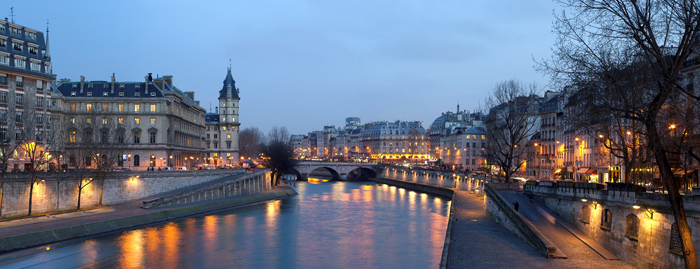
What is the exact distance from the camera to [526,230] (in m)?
38.3

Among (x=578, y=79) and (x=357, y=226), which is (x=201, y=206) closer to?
(x=357, y=226)

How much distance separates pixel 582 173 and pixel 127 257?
5089cm

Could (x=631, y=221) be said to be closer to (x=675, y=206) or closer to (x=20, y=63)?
(x=675, y=206)

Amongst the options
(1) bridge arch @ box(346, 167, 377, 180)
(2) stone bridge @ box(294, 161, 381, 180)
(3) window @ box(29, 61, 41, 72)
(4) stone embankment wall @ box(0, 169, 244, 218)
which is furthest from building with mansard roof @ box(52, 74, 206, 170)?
(1) bridge arch @ box(346, 167, 377, 180)

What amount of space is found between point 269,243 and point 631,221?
23205 mm

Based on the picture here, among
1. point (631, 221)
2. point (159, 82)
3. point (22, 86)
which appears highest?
point (159, 82)

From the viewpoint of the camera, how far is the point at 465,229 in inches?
1789

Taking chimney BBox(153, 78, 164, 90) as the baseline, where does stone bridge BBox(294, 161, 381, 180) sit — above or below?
below

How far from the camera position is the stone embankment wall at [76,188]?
48.0 m

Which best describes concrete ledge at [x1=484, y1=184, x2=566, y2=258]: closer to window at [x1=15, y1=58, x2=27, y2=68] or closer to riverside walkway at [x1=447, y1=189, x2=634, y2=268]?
riverside walkway at [x1=447, y1=189, x2=634, y2=268]

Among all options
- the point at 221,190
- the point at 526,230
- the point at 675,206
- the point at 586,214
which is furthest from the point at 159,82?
the point at 675,206

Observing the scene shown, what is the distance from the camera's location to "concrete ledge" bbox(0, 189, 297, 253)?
127ft

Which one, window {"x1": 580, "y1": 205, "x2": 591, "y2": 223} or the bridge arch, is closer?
window {"x1": 580, "y1": 205, "x2": 591, "y2": 223}

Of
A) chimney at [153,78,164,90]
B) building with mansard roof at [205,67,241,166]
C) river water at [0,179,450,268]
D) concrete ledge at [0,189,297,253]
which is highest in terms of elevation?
chimney at [153,78,164,90]
